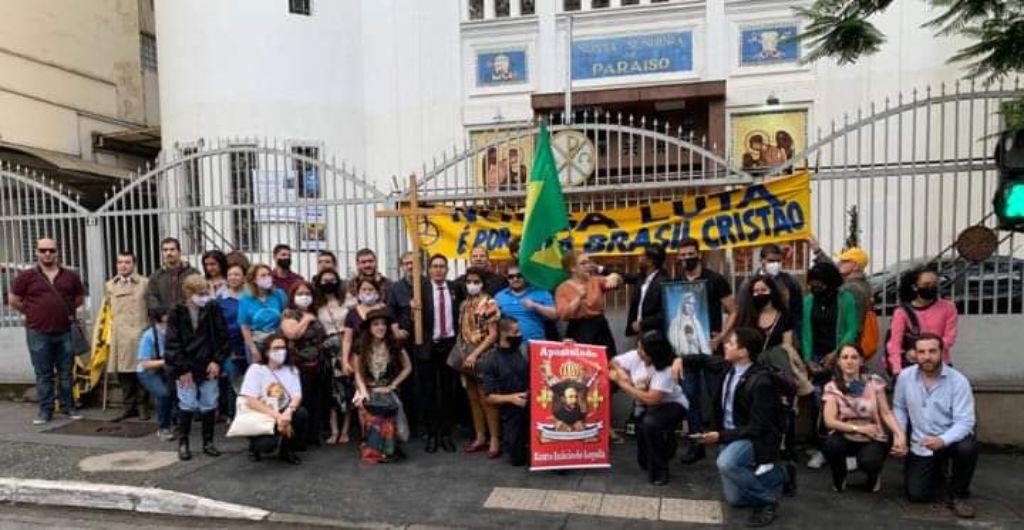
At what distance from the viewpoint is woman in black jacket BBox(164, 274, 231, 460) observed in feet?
21.9

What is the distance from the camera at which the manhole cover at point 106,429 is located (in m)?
7.65

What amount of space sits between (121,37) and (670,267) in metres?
16.1

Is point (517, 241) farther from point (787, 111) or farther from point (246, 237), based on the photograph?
point (787, 111)

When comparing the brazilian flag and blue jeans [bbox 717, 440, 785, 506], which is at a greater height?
the brazilian flag

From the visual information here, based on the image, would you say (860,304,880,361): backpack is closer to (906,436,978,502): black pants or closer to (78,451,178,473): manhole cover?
(906,436,978,502): black pants

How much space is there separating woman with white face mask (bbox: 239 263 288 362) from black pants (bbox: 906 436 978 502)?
17.3ft

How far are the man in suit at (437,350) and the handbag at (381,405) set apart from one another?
1.68ft

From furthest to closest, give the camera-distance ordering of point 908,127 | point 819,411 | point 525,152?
point 908,127 < point 525,152 < point 819,411

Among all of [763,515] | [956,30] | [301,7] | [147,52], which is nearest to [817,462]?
[763,515]

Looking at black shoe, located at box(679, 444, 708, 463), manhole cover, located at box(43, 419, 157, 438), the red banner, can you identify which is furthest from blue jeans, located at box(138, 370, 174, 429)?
black shoe, located at box(679, 444, 708, 463)

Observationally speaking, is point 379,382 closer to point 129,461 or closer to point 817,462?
point 129,461

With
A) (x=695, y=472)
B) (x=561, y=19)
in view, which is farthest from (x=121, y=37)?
(x=695, y=472)

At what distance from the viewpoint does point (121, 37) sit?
17.8 meters

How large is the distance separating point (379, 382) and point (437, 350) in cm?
62
